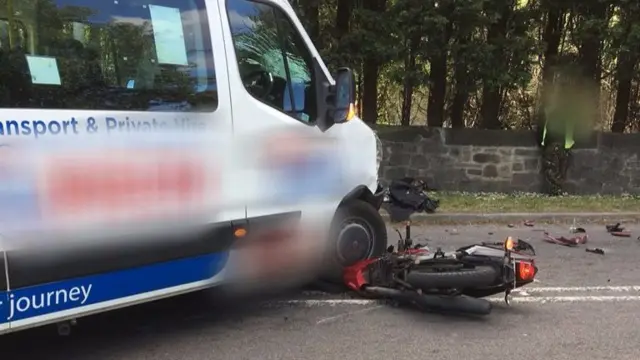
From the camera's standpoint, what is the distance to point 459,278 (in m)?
4.53

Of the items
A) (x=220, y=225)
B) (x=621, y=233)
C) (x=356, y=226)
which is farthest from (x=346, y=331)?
(x=621, y=233)

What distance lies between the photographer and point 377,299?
17.0 feet

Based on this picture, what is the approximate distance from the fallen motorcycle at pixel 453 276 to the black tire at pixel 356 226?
0.85 ft

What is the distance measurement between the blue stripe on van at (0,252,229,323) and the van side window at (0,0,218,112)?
0.92 m

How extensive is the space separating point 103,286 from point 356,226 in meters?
2.12

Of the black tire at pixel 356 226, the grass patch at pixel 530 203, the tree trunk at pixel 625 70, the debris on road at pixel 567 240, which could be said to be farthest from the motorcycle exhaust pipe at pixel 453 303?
the tree trunk at pixel 625 70

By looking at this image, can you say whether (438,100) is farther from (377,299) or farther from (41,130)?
(41,130)

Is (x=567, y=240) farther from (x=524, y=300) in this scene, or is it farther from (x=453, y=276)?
(x=453, y=276)

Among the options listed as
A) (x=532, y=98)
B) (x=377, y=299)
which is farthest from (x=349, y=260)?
(x=532, y=98)

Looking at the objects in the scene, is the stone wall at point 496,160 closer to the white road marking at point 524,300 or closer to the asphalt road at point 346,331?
the asphalt road at point 346,331

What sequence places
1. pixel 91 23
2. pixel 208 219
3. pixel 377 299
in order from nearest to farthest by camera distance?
pixel 91 23 → pixel 208 219 → pixel 377 299

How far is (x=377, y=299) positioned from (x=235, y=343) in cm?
132

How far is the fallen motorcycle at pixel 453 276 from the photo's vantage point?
180 inches

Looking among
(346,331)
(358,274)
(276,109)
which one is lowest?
(346,331)
